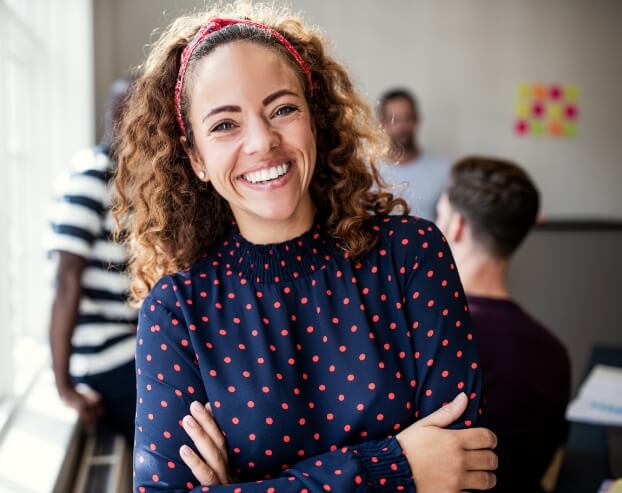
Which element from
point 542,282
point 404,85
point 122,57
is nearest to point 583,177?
point 542,282

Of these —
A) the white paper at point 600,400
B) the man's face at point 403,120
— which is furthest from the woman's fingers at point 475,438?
the man's face at point 403,120

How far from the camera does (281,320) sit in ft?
4.07

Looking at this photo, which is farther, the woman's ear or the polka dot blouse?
the woman's ear

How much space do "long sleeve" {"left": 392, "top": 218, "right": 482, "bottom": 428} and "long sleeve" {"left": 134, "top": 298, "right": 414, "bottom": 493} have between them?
0.41 feet

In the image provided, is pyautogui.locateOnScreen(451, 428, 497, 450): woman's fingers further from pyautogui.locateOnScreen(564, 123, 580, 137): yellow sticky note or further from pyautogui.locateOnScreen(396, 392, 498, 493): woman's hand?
pyautogui.locateOnScreen(564, 123, 580, 137): yellow sticky note

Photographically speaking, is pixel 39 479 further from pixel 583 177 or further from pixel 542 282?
pixel 583 177

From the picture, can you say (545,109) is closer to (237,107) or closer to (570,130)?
(570,130)

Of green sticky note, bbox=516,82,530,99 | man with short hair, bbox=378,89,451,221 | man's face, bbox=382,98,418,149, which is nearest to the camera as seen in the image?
man with short hair, bbox=378,89,451,221

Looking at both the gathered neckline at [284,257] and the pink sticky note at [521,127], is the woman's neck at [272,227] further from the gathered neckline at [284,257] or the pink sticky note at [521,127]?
the pink sticky note at [521,127]

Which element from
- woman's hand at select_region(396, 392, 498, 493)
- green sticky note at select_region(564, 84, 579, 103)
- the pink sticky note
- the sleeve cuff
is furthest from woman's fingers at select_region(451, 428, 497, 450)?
green sticky note at select_region(564, 84, 579, 103)

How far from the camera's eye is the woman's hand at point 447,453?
1.14 m

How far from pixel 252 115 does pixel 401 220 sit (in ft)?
1.08

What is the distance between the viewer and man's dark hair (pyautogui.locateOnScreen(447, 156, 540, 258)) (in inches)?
78.0

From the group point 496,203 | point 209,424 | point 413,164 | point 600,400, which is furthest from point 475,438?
point 413,164
